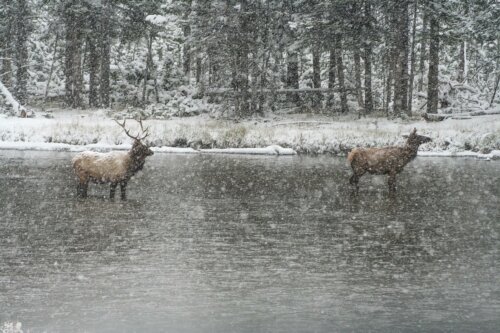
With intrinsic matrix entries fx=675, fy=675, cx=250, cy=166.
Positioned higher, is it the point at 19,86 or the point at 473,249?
the point at 19,86

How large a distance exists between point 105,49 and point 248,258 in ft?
115

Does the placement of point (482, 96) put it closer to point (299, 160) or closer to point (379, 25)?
point (379, 25)

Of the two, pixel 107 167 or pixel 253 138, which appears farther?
pixel 253 138

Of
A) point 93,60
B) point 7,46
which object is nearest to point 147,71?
point 93,60

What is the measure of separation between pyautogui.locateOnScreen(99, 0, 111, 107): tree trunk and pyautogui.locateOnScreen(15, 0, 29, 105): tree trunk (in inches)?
201

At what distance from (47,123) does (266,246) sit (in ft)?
74.7

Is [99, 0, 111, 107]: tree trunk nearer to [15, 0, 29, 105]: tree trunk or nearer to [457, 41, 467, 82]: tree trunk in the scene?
[15, 0, 29, 105]: tree trunk

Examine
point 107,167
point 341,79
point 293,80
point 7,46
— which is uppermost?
point 7,46

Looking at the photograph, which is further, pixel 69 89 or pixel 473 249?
pixel 69 89

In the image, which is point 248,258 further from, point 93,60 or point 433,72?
point 93,60

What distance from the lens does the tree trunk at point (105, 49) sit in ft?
133

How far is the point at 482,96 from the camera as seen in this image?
126 ft

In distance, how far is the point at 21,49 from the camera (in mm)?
44500

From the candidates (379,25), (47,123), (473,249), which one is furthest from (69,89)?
(473,249)
